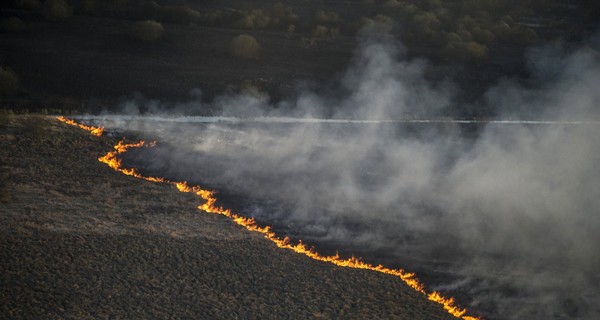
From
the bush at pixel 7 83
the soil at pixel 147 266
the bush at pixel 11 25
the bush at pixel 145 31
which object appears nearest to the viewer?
the soil at pixel 147 266

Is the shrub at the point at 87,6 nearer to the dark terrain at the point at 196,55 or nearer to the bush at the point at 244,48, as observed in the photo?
the dark terrain at the point at 196,55

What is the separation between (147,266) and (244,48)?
1367 centimetres

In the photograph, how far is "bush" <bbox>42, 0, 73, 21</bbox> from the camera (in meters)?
22.0

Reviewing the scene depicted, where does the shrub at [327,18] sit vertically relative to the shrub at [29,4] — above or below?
above

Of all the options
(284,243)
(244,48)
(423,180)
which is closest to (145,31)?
(244,48)

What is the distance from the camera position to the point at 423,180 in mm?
11383

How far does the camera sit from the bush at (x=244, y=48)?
65.9ft

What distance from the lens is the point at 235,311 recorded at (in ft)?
22.4

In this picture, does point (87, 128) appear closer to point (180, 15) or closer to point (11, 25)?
point (11, 25)

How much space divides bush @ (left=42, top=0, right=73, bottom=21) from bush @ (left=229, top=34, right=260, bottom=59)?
7066 millimetres

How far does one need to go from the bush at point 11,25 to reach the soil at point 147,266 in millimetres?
11748

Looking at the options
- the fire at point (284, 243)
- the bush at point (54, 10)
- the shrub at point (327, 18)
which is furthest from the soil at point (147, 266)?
the shrub at point (327, 18)

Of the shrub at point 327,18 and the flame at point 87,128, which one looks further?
the shrub at point 327,18

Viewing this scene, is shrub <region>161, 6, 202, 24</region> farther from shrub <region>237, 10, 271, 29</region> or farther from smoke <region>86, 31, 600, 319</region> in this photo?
smoke <region>86, 31, 600, 319</region>
